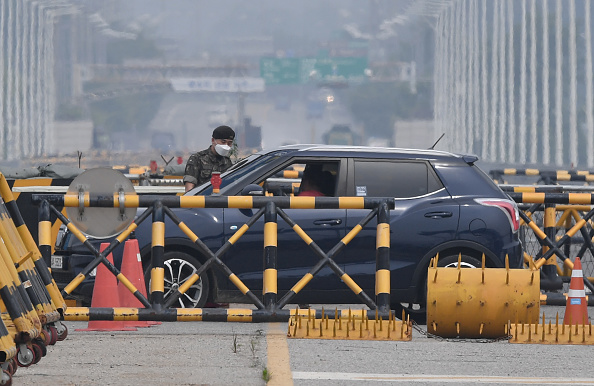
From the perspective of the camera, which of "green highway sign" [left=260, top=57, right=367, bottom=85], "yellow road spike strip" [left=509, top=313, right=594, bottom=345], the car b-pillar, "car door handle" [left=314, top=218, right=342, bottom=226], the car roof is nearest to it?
"yellow road spike strip" [left=509, top=313, right=594, bottom=345]

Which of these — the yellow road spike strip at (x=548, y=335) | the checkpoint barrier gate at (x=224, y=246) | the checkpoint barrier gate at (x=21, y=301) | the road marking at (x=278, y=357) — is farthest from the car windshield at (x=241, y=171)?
the checkpoint barrier gate at (x=21, y=301)

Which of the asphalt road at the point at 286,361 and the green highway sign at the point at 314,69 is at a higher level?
the green highway sign at the point at 314,69

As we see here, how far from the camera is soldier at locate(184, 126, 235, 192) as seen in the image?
43.4ft

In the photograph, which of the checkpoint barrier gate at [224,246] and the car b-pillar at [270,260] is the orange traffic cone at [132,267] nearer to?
the checkpoint barrier gate at [224,246]

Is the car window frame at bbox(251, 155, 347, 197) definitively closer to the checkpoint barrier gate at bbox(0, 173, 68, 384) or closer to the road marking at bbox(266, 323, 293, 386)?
the road marking at bbox(266, 323, 293, 386)

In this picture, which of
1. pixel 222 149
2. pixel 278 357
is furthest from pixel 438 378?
pixel 222 149

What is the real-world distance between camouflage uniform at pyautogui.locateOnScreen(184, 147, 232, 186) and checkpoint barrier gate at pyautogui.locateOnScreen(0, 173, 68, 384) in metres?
6.10

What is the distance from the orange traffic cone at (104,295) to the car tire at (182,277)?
52 centimetres

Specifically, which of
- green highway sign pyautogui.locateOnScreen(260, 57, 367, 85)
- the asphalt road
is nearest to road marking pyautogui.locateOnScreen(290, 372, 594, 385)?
the asphalt road

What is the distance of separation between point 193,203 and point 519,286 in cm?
263

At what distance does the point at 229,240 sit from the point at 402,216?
172cm

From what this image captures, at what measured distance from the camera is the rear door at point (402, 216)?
35.9 ft

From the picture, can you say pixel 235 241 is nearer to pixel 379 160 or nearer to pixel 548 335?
pixel 379 160

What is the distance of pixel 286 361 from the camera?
8.33 m
